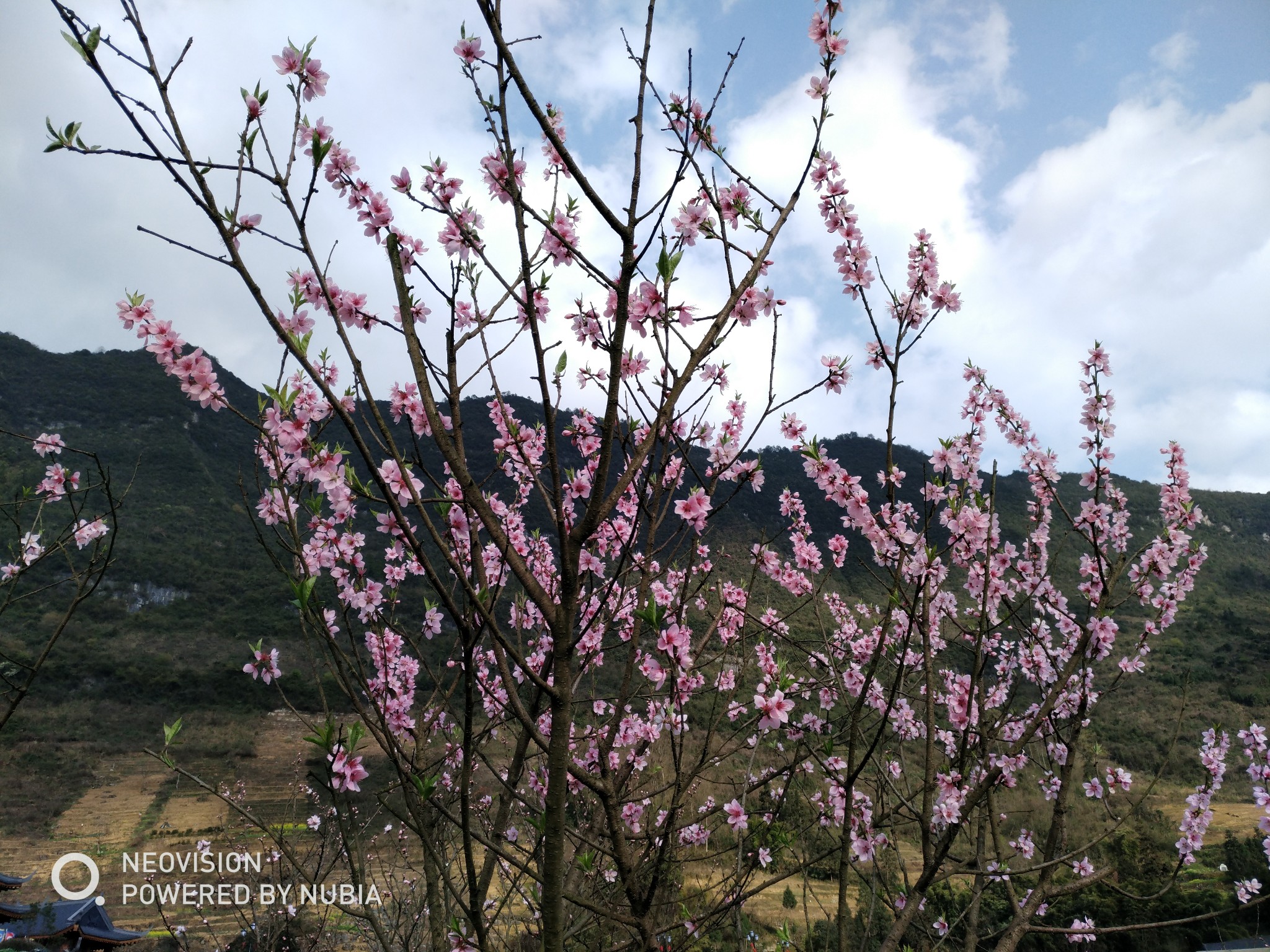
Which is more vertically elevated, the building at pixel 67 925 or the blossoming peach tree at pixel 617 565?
the blossoming peach tree at pixel 617 565

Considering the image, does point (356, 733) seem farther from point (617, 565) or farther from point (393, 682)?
point (393, 682)

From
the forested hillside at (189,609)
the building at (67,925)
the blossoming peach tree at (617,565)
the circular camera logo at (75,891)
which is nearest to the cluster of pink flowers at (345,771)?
the blossoming peach tree at (617,565)

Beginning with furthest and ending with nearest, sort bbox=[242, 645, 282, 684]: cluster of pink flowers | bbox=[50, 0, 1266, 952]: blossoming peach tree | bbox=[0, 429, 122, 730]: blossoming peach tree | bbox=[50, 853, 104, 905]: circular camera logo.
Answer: bbox=[50, 853, 104, 905]: circular camera logo
bbox=[0, 429, 122, 730]: blossoming peach tree
bbox=[242, 645, 282, 684]: cluster of pink flowers
bbox=[50, 0, 1266, 952]: blossoming peach tree

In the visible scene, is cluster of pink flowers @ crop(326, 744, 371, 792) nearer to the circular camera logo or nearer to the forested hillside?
the forested hillside

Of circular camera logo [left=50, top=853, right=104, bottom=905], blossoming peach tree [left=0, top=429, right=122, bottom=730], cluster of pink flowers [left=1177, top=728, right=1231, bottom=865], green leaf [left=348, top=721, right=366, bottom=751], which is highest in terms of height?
blossoming peach tree [left=0, top=429, right=122, bottom=730]

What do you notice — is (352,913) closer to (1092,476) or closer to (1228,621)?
(1092,476)

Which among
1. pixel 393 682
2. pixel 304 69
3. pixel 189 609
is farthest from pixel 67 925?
pixel 189 609

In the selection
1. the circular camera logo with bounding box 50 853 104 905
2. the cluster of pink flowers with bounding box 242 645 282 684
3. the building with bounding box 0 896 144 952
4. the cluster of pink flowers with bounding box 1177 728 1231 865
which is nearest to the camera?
the cluster of pink flowers with bounding box 242 645 282 684

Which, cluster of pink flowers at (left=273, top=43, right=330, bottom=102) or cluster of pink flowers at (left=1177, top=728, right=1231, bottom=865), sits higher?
cluster of pink flowers at (left=273, top=43, right=330, bottom=102)

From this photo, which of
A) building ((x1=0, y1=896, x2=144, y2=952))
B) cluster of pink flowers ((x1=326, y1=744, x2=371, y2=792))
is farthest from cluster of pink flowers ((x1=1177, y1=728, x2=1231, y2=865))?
building ((x1=0, y1=896, x2=144, y2=952))

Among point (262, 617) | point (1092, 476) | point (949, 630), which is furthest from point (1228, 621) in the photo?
point (262, 617)

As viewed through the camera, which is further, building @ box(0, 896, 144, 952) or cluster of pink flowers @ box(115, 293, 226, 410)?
building @ box(0, 896, 144, 952)

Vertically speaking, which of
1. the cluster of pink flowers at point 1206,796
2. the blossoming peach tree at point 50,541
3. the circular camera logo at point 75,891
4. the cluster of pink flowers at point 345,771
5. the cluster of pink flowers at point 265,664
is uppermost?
the blossoming peach tree at point 50,541

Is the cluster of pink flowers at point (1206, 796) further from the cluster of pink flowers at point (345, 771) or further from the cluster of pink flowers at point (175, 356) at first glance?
the cluster of pink flowers at point (175, 356)
